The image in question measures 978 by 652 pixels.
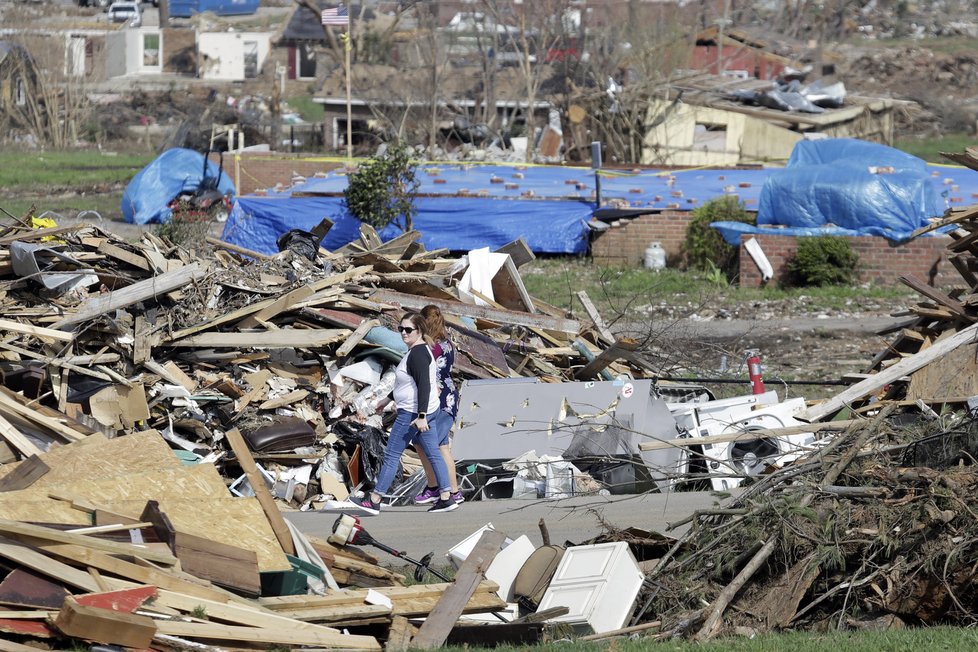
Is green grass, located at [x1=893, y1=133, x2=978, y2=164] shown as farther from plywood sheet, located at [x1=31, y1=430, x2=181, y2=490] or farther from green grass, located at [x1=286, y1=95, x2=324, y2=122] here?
plywood sheet, located at [x1=31, y1=430, x2=181, y2=490]

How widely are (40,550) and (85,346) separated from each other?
492 cm

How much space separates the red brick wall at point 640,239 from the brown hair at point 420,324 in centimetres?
1260

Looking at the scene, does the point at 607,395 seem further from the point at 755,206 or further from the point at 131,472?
the point at 755,206

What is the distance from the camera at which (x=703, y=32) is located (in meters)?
44.5

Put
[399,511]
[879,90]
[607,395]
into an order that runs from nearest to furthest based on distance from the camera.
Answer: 1. [399,511]
2. [607,395]
3. [879,90]

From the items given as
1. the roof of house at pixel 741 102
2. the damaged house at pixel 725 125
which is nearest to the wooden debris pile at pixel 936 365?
the damaged house at pixel 725 125

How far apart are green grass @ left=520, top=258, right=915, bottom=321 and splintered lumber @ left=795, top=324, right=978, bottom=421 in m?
7.51

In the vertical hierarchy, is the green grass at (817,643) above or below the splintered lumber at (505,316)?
below

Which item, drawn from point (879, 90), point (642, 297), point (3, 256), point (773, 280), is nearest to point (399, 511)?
point (3, 256)

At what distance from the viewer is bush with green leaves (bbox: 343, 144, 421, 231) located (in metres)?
21.5

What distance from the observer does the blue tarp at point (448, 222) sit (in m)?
22.2

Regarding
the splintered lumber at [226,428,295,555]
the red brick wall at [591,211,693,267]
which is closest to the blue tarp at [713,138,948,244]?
the red brick wall at [591,211,693,267]

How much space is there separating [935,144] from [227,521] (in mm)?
39107

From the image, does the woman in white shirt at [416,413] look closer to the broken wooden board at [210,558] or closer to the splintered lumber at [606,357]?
the splintered lumber at [606,357]
